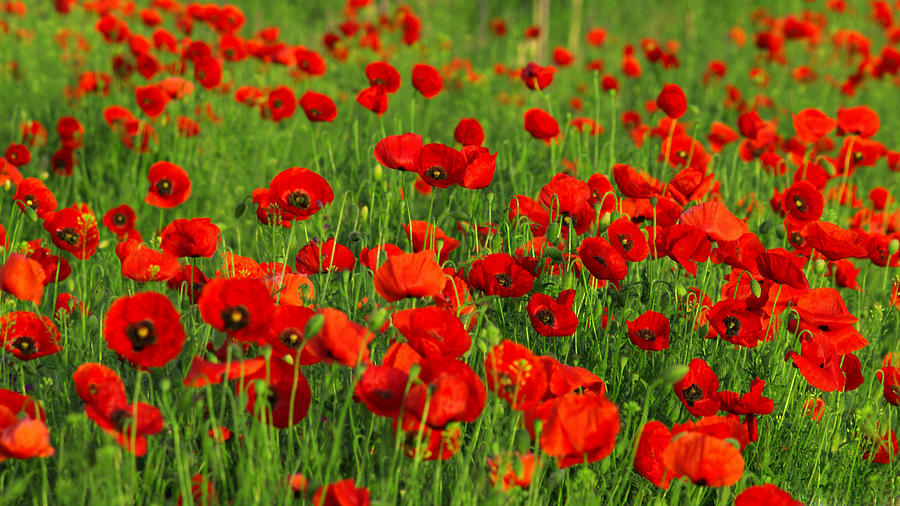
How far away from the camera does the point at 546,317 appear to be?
74.1 inches

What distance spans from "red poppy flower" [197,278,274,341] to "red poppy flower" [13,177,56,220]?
0.91 m

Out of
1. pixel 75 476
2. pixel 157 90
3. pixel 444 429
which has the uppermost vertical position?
pixel 157 90

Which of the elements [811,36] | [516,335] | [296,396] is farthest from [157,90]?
[811,36]

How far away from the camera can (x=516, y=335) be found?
2.15m

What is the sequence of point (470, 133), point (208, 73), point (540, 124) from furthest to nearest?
point (208, 73)
point (540, 124)
point (470, 133)

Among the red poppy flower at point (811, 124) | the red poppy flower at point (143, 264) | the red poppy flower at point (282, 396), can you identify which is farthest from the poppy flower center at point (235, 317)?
the red poppy flower at point (811, 124)

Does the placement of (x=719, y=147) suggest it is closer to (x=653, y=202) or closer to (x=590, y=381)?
(x=653, y=202)

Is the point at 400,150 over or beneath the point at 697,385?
over

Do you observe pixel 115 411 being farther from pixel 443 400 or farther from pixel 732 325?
pixel 732 325

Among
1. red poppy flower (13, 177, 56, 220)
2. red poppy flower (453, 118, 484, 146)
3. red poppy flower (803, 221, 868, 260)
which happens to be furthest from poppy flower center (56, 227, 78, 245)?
red poppy flower (803, 221, 868, 260)

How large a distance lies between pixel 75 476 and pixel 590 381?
1007mm

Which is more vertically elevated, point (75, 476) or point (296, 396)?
point (296, 396)

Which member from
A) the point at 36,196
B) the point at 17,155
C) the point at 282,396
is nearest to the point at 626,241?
the point at 282,396

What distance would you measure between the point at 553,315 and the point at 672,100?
1.44 metres
